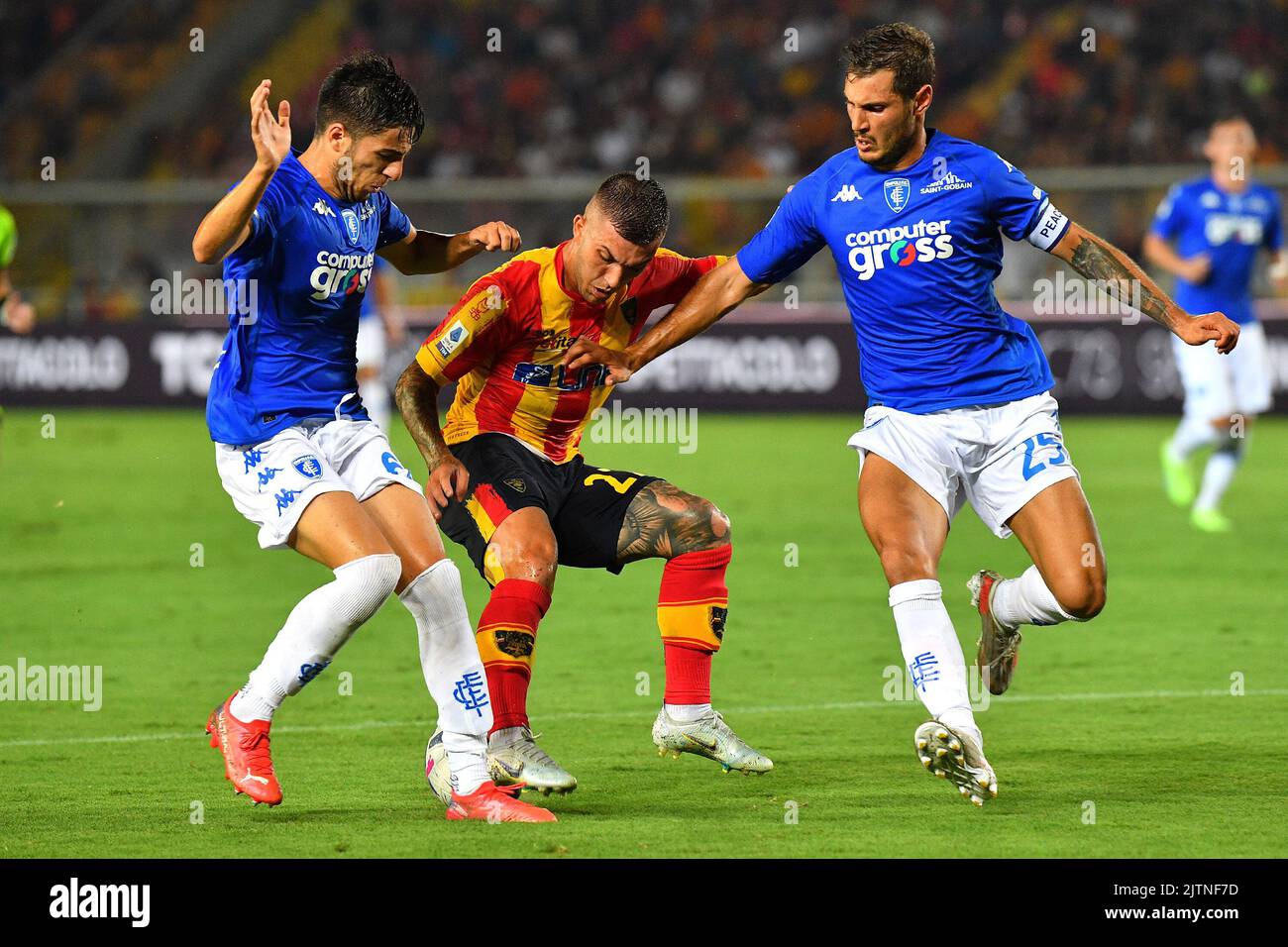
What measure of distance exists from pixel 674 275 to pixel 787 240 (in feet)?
1.72

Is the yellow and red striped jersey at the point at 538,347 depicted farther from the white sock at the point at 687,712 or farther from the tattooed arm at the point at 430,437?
the white sock at the point at 687,712

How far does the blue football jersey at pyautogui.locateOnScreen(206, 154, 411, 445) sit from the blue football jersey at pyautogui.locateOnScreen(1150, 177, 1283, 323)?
923 cm

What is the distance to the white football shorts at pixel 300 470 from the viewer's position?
564cm

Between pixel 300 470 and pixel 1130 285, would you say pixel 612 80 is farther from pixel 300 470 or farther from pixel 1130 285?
pixel 300 470

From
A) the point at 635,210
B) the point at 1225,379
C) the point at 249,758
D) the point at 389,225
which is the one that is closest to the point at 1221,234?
the point at 1225,379

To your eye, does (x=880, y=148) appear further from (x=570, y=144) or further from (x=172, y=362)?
(x=570, y=144)

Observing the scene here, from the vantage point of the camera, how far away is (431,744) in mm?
5910

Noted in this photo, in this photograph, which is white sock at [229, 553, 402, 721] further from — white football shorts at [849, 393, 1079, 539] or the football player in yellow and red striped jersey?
white football shorts at [849, 393, 1079, 539]

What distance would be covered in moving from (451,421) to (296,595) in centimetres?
402

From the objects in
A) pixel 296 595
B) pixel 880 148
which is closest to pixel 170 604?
pixel 296 595

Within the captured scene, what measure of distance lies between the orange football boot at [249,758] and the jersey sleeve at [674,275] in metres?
2.15

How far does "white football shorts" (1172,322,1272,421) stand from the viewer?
13.2 meters

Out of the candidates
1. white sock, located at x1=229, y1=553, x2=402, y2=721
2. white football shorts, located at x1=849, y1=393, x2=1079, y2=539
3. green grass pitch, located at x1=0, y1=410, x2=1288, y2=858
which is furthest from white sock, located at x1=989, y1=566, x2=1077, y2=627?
white sock, located at x1=229, y1=553, x2=402, y2=721

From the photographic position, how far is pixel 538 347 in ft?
21.5
